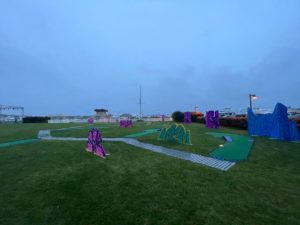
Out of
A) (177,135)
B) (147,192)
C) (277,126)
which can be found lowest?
(147,192)

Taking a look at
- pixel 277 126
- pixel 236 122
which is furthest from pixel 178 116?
pixel 277 126

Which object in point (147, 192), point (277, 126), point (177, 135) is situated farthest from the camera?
point (277, 126)

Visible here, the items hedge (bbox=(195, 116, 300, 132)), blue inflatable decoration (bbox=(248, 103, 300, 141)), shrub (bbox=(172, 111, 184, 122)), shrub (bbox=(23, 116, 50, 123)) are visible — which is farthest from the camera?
shrub (bbox=(23, 116, 50, 123))

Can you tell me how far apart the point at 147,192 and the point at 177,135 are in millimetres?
6137

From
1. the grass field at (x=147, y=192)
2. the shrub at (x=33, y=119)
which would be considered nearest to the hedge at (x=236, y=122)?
the grass field at (x=147, y=192)

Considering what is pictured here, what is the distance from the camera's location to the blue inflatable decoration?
9.38m

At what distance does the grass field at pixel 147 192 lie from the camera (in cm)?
260

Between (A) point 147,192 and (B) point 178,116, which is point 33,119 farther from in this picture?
(A) point 147,192

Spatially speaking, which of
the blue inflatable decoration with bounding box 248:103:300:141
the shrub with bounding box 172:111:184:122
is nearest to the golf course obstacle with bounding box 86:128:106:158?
the blue inflatable decoration with bounding box 248:103:300:141

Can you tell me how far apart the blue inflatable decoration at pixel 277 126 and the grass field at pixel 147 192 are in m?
5.67

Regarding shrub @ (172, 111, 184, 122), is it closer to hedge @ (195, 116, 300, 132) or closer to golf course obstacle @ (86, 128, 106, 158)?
hedge @ (195, 116, 300, 132)

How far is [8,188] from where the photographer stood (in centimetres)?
366

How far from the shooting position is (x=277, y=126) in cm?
1001

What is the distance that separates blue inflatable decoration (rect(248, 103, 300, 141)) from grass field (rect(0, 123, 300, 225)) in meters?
5.67
